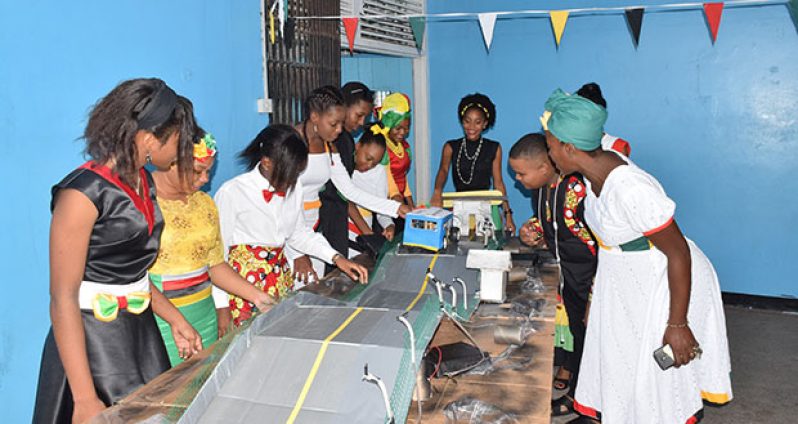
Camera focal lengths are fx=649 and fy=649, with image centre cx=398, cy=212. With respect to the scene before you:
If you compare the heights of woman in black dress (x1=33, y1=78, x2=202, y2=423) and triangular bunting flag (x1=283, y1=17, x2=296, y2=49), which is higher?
triangular bunting flag (x1=283, y1=17, x2=296, y2=49)

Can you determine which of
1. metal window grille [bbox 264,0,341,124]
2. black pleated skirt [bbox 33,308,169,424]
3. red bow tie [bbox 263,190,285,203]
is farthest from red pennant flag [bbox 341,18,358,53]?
black pleated skirt [bbox 33,308,169,424]

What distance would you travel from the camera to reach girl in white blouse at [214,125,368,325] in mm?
2537

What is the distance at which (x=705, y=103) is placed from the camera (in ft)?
16.7

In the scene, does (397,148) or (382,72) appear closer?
(397,148)

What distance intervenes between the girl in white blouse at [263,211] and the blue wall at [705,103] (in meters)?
3.44

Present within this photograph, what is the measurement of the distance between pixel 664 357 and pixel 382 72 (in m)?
3.71

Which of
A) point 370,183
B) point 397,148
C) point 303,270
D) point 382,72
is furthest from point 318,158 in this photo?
point 382,72

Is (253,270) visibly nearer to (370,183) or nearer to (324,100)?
(324,100)

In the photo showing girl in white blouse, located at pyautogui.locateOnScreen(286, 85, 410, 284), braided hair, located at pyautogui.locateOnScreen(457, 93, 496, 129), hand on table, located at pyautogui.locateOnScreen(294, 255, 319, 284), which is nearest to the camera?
hand on table, located at pyautogui.locateOnScreen(294, 255, 319, 284)

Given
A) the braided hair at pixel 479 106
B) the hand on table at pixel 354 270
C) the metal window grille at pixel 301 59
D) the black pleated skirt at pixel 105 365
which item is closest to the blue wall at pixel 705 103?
the braided hair at pixel 479 106

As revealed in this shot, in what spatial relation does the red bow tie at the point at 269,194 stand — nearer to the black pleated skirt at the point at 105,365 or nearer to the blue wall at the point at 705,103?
the black pleated skirt at the point at 105,365

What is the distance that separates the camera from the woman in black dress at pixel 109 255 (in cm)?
157

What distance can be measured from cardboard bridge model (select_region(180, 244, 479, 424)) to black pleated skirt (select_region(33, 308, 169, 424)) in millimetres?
355

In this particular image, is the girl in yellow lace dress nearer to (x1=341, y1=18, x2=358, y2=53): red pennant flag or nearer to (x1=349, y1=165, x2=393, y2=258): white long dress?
(x1=349, y1=165, x2=393, y2=258): white long dress
